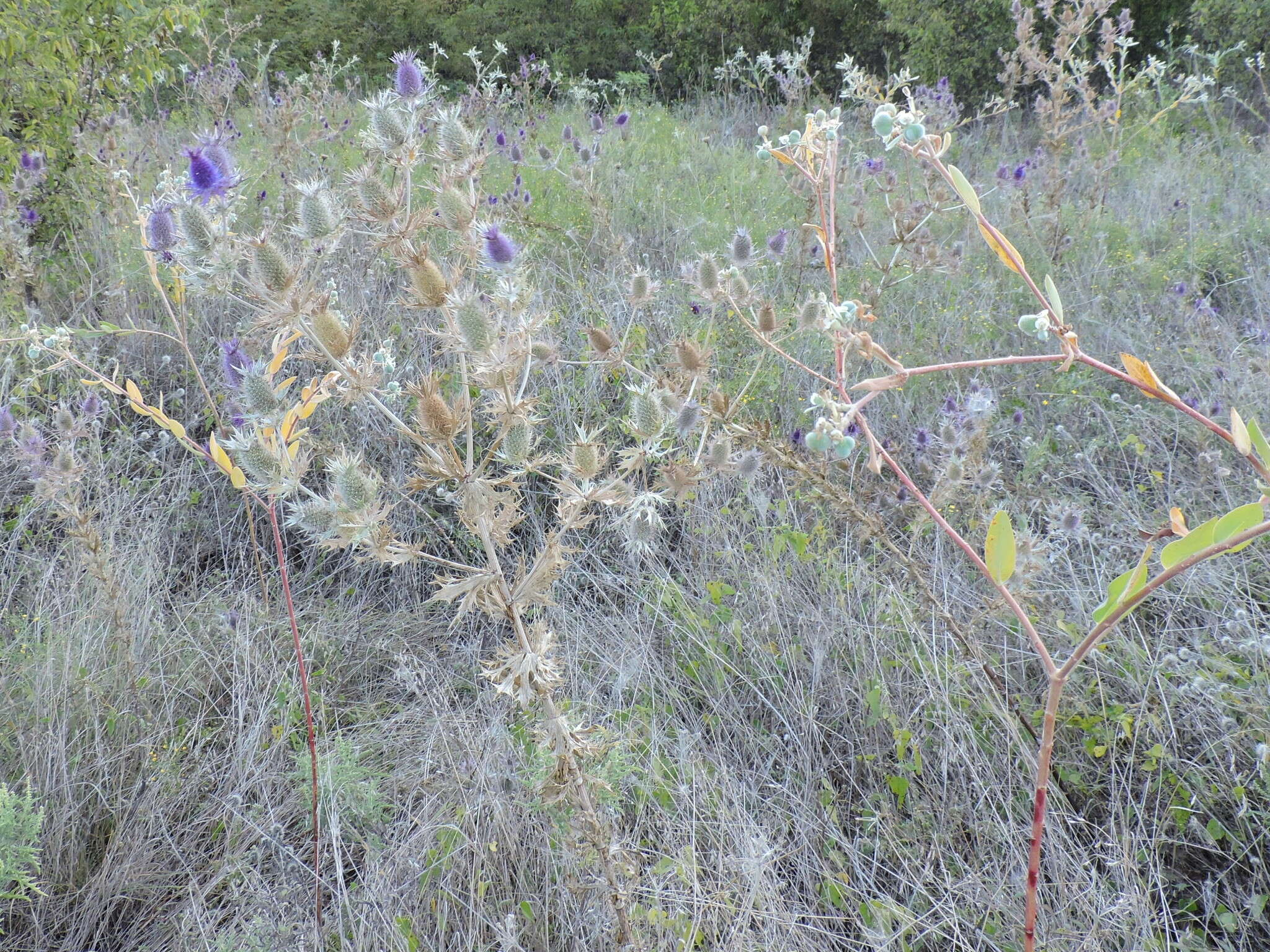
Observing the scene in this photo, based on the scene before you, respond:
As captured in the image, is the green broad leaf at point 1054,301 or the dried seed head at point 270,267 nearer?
the green broad leaf at point 1054,301

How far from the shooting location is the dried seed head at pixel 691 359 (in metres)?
1.50

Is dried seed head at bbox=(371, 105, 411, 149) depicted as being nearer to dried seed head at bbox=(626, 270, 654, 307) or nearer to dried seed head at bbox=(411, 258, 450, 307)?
dried seed head at bbox=(411, 258, 450, 307)

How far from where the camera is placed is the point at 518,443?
124 centimetres

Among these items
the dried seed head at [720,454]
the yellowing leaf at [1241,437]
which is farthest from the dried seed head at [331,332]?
the yellowing leaf at [1241,437]

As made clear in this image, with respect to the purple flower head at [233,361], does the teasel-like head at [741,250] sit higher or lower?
higher

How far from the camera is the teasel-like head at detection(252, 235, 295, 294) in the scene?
3.63 ft

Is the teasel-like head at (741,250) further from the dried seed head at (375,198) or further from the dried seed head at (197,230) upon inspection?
the dried seed head at (197,230)

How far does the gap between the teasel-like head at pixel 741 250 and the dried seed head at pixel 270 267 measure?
117cm

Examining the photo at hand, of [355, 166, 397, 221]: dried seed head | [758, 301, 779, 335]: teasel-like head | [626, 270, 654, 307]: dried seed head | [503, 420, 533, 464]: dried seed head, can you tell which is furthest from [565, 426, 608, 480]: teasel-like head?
[758, 301, 779, 335]: teasel-like head

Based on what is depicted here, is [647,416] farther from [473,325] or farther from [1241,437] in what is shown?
[1241,437]

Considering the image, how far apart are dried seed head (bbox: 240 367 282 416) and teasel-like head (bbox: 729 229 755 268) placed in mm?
1134

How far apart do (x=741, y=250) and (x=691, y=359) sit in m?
0.67

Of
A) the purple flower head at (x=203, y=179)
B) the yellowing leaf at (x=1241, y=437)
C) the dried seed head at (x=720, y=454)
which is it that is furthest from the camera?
the dried seed head at (x=720, y=454)

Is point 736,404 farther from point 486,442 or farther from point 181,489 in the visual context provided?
point 181,489
